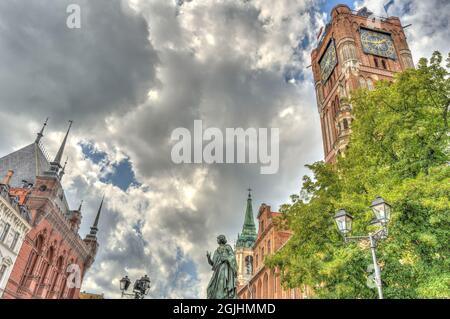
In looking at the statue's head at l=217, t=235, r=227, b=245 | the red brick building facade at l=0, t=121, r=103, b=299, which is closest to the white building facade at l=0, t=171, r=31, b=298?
the red brick building facade at l=0, t=121, r=103, b=299

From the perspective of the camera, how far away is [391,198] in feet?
33.4

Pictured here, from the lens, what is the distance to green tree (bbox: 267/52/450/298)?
9.82 meters

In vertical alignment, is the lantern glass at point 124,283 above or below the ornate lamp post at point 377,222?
above

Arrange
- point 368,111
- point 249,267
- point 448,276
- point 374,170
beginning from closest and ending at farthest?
point 448,276, point 374,170, point 368,111, point 249,267

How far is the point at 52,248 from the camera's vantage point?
4575 centimetres

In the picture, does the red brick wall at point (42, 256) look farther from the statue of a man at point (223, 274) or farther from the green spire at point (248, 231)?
the green spire at point (248, 231)

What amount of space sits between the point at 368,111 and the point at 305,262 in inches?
279

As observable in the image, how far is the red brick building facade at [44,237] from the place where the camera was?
39312 mm

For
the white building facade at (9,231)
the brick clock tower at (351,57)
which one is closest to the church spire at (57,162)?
the white building facade at (9,231)

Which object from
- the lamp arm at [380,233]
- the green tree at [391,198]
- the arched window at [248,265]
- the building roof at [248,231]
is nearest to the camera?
the lamp arm at [380,233]

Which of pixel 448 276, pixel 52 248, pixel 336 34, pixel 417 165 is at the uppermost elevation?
pixel 336 34

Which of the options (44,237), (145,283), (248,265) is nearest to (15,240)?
(44,237)
